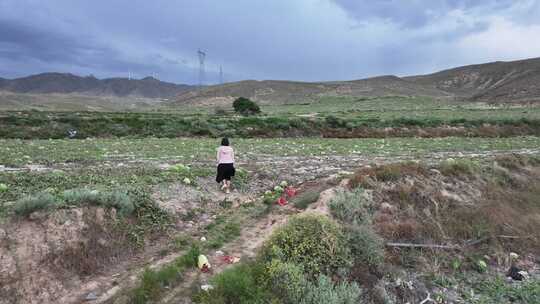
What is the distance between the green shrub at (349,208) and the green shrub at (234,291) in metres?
3.14

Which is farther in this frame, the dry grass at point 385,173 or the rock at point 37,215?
the dry grass at point 385,173

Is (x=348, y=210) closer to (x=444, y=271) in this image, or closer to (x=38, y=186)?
(x=444, y=271)

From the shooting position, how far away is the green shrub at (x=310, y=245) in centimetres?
718

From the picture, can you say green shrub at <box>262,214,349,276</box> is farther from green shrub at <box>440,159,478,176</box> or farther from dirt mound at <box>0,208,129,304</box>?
green shrub at <box>440,159,478,176</box>

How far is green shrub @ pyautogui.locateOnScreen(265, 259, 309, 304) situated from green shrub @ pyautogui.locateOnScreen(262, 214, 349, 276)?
1.28 feet

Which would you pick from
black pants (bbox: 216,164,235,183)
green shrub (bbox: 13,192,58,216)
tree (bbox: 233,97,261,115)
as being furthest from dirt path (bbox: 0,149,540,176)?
tree (bbox: 233,97,261,115)

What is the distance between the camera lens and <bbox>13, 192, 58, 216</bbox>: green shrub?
7094mm

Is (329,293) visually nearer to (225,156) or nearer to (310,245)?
(310,245)

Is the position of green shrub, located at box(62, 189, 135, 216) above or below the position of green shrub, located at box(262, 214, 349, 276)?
above

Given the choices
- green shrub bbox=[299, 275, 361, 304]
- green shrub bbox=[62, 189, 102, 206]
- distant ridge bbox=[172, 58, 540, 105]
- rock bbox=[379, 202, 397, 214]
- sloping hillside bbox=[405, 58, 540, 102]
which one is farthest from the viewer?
sloping hillside bbox=[405, 58, 540, 102]

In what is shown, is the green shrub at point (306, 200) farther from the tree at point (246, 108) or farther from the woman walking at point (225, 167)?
the tree at point (246, 108)

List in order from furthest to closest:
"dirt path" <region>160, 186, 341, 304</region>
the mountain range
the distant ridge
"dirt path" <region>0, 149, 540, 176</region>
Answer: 1. the distant ridge
2. the mountain range
3. "dirt path" <region>0, 149, 540, 176</region>
4. "dirt path" <region>160, 186, 341, 304</region>

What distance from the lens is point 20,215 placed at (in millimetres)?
7074

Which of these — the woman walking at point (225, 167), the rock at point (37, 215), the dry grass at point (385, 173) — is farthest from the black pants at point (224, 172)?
the rock at point (37, 215)
